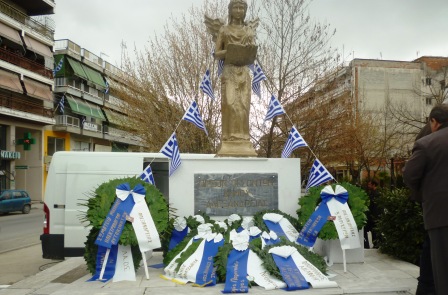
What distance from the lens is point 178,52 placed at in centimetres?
1889

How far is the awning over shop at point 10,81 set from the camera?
1245 inches

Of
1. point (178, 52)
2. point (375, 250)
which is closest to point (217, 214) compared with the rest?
point (375, 250)

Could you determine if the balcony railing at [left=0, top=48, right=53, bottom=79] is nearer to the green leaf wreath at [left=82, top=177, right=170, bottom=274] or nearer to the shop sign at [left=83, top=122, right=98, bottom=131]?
the shop sign at [left=83, top=122, right=98, bottom=131]

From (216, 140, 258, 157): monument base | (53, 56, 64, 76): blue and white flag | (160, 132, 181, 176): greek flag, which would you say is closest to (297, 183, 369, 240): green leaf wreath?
(216, 140, 258, 157): monument base

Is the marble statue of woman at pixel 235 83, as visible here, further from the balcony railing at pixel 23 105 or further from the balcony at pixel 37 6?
the balcony at pixel 37 6

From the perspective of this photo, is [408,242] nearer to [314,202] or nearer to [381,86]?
[314,202]

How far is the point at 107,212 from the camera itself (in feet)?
21.0

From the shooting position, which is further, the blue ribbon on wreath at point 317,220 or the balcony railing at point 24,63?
the balcony railing at point 24,63

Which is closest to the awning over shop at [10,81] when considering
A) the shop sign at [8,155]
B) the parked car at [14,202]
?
the shop sign at [8,155]

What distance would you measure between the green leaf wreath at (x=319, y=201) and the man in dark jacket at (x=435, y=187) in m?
2.82

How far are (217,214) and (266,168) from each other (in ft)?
3.98

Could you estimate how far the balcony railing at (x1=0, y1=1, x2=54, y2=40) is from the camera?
110 feet

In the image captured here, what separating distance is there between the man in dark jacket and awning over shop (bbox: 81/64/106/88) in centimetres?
4434

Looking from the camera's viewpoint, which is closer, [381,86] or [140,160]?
[140,160]
